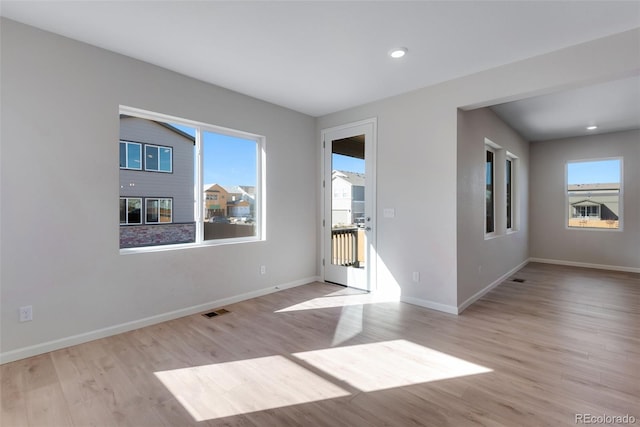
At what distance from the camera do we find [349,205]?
4.65 metres

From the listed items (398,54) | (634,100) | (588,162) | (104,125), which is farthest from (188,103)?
(588,162)

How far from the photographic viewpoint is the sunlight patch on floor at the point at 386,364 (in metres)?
2.19

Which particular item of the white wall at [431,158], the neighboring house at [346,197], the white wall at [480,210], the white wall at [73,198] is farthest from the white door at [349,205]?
the white wall at [73,198]

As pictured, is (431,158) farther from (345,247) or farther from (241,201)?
(241,201)

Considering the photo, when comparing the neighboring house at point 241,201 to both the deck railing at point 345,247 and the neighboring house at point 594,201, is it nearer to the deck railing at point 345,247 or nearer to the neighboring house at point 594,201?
the deck railing at point 345,247

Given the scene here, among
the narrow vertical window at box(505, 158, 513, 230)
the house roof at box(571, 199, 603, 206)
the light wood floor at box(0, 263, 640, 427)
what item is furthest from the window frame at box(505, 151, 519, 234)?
the light wood floor at box(0, 263, 640, 427)

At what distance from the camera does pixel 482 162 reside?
4.31 m

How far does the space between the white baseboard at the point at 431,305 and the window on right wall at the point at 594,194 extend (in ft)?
16.0

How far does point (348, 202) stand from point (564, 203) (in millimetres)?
5205

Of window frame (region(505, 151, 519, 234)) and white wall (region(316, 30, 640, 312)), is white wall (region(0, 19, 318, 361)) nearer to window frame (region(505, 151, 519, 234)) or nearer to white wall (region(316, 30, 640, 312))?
white wall (region(316, 30, 640, 312))

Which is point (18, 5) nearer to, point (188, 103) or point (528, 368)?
point (188, 103)

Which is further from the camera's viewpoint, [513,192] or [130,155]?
[513,192]

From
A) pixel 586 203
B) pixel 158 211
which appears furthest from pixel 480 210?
pixel 158 211

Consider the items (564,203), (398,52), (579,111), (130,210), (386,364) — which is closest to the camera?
(386,364)
